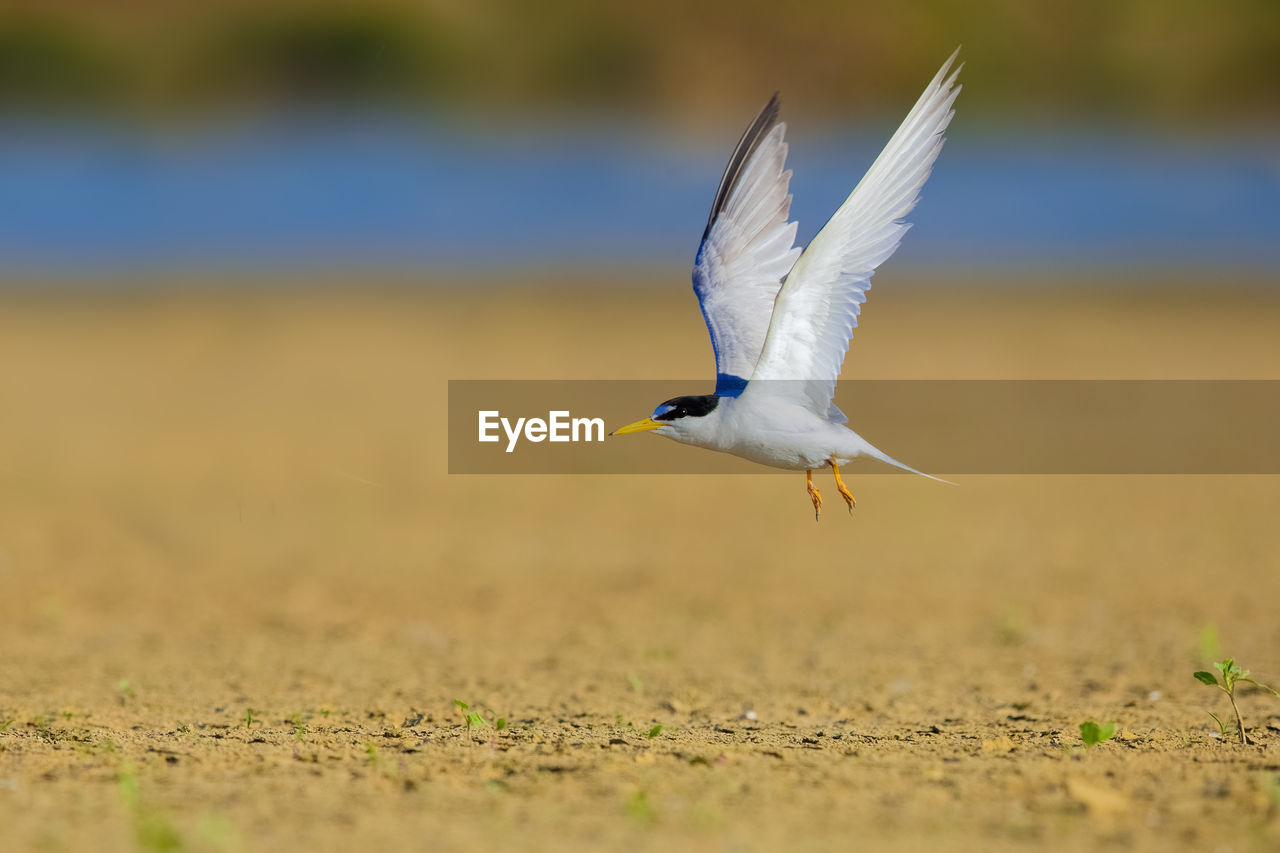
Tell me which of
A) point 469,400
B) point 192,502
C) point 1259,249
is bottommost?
point 192,502

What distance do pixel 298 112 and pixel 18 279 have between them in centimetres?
A: 600

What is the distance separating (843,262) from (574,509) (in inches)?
298

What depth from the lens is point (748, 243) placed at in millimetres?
4492

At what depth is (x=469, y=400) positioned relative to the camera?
1448 centimetres

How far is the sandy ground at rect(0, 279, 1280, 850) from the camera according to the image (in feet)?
12.2

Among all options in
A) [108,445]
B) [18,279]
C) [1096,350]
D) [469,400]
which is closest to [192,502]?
[108,445]

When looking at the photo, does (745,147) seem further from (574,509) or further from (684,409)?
(574,509)

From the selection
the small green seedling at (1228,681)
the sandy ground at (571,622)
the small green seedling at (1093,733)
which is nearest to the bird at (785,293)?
the sandy ground at (571,622)

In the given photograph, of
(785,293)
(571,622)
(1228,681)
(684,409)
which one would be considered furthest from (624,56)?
(684,409)

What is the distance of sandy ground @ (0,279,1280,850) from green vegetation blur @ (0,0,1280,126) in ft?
26.8

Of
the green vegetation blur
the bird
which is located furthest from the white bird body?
the green vegetation blur

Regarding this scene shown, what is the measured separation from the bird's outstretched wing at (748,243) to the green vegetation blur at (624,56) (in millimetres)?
19907

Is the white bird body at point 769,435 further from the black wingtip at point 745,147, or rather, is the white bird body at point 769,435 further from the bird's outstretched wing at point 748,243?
the black wingtip at point 745,147

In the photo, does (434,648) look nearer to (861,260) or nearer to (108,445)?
(861,260)
